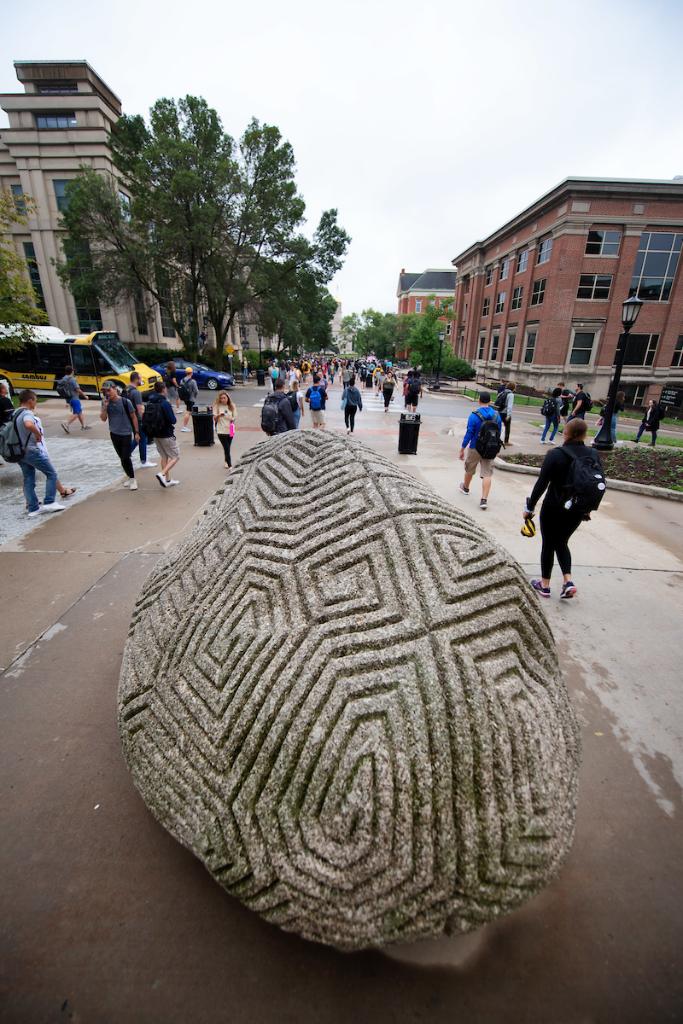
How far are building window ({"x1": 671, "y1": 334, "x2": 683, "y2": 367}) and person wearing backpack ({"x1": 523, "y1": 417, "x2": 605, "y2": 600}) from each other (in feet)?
112

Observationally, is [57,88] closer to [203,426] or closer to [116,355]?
[116,355]

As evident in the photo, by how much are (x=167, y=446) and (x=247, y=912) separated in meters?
6.52

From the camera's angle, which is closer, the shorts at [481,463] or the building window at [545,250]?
the shorts at [481,463]

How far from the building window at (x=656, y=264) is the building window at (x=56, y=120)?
37.4m

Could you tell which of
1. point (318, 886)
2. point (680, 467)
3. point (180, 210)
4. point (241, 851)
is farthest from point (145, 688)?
point (180, 210)

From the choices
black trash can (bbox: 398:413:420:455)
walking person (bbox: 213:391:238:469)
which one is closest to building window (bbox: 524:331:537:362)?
black trash can (bbox: 398:413:420:455)

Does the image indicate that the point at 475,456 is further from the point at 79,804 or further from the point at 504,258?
the point at 504,258

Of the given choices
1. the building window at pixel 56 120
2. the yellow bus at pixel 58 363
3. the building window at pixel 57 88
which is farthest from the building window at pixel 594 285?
the building window at pixel 57 88

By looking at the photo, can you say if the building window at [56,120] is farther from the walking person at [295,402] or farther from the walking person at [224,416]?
the walking person at [224,416]

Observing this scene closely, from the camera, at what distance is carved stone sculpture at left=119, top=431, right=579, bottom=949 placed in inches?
64.7

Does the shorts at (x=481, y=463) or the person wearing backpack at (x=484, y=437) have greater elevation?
the person wearing backpack at (x=484, y=437)

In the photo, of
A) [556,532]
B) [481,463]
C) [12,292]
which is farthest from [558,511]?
[12,292]

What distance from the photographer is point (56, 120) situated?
98.2 ft

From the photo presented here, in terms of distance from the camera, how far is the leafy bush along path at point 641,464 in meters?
8.61
